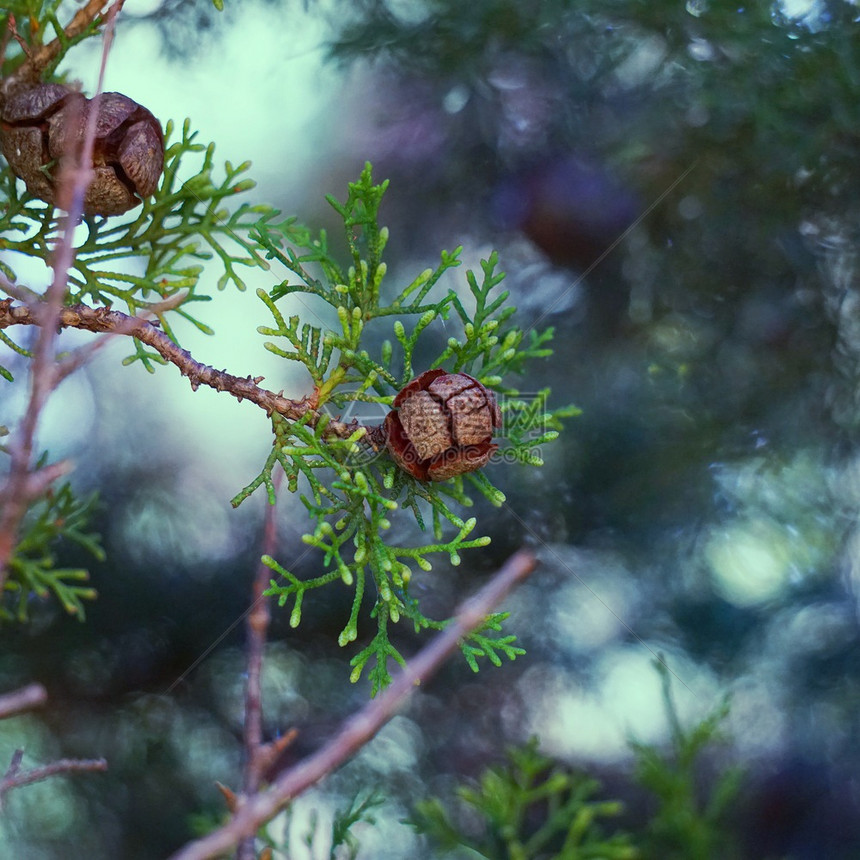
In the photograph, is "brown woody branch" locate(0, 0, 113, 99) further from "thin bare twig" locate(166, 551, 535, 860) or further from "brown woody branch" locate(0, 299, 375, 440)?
"thin bare twig" locate(166, 551, 535, 860)

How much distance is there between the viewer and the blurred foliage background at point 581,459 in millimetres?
1358

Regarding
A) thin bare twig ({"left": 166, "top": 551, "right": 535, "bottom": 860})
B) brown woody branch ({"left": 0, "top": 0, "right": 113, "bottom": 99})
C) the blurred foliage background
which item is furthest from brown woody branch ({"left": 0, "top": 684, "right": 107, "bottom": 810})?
the blurred foliage background

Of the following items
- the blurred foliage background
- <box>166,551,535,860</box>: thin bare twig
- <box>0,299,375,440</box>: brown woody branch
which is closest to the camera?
<box>166,551,535,860</box>: thin bare twig

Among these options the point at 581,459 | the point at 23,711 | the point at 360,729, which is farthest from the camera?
the point at 581,459

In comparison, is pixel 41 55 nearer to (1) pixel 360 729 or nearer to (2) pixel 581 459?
(1) pixel 360 729

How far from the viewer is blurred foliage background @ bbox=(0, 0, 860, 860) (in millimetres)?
1358

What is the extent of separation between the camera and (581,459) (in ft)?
4.86

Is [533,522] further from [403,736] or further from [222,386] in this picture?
[222,386]

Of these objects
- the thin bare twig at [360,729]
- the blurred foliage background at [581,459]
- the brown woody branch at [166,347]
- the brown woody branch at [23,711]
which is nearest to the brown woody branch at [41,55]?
the brown woody branch at [166,347]

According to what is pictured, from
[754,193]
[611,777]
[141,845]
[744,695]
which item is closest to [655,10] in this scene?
[754,193]

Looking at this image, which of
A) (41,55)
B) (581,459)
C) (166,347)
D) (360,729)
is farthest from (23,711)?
(581,459)

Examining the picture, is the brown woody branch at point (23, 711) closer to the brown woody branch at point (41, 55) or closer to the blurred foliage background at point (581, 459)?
the brown woody branch at point (41, 55)

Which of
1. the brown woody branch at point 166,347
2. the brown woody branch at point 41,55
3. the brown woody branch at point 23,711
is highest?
the brown woody branch at point 41,55

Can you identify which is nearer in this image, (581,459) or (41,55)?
(41,55)
